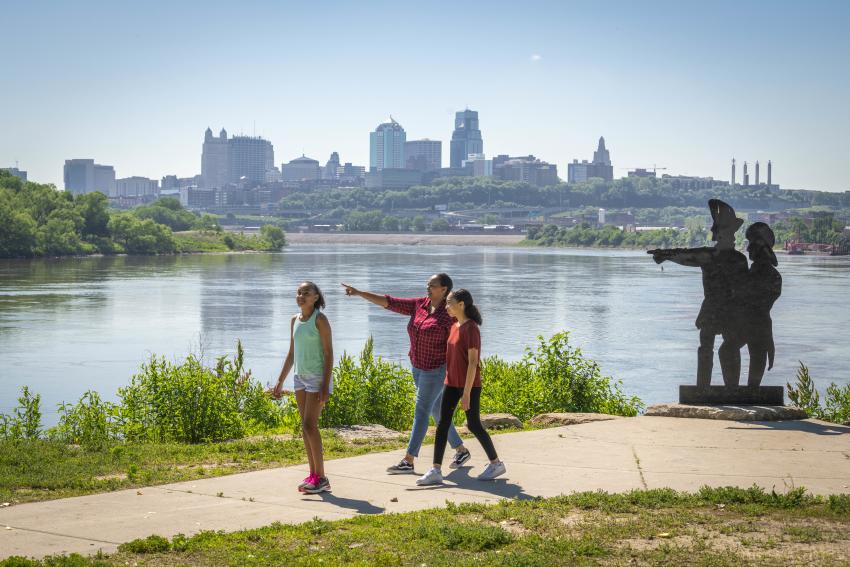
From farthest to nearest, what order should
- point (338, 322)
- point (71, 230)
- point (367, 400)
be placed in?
point (71, 230) < point (338, 322) < point (367, 400)

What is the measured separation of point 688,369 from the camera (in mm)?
29250

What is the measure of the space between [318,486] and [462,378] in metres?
1.56

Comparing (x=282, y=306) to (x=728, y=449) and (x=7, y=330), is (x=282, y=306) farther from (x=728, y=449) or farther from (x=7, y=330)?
(x=728, y=449)

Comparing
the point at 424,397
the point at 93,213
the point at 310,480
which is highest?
the point at 93,213

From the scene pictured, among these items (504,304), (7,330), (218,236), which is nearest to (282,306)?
(504,304)

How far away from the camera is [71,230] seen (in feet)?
366

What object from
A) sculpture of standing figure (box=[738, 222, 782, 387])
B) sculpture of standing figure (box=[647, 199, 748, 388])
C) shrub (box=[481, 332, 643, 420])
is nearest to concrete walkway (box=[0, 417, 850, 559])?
sculpture of standing figure (box=[647, 199, 748, 388])

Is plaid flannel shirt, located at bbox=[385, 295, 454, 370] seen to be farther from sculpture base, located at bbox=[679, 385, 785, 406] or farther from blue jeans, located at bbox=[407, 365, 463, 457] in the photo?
sculpture base, located at bbox=[679, 385, 785, 406]

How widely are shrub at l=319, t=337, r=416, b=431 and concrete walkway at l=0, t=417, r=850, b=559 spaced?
280cm

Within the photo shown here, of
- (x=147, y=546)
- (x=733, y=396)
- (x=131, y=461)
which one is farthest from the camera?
(x=733, y=396)

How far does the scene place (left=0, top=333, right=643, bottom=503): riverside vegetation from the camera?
9914 mm

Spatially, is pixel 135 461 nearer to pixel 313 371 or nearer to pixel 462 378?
pixel 313 371

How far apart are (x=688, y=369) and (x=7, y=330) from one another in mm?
23106

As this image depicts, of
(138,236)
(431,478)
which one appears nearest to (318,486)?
(431,478)
